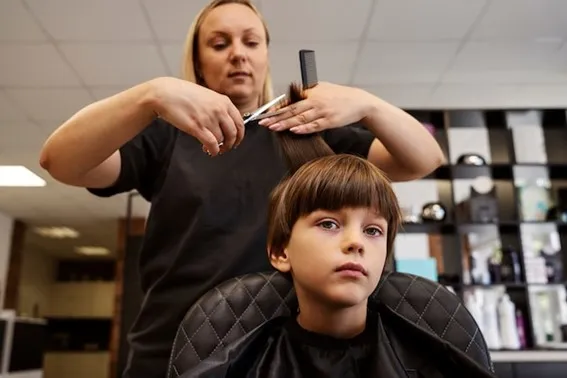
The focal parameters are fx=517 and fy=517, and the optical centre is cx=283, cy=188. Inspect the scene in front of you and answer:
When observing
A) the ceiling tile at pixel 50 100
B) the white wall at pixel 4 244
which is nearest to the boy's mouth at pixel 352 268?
the ceiling tile at pixel 50 100

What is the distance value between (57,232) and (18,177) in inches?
119

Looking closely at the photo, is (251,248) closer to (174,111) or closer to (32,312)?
(174,111)

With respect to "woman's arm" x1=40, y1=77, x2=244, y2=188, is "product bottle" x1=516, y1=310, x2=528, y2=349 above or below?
below

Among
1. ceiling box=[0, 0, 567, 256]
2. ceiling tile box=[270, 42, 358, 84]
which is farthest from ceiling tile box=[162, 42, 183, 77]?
ceiling tile box=[270, 42, 358, 84]

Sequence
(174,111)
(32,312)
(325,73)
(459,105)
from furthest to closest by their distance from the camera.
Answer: (32,312), (459,105), (325,73), (174,111)

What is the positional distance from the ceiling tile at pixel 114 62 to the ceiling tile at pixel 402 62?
1.27 metres

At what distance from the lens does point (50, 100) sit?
11.7ft

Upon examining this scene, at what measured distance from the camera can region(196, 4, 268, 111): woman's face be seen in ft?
3.18

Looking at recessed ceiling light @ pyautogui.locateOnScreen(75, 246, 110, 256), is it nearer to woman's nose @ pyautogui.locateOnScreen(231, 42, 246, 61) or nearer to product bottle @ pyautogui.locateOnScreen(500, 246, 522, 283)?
product bottle @ pyautogui.locateOnScreen(500, 246, 522, 283)

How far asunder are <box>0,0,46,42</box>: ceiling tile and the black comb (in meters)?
2.27

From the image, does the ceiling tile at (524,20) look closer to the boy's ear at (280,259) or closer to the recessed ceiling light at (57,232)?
the boy's ear at (280,259)

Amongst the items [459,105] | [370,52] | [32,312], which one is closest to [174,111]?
[370,52]

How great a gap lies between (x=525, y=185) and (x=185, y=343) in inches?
140

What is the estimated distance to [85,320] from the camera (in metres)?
9.96
